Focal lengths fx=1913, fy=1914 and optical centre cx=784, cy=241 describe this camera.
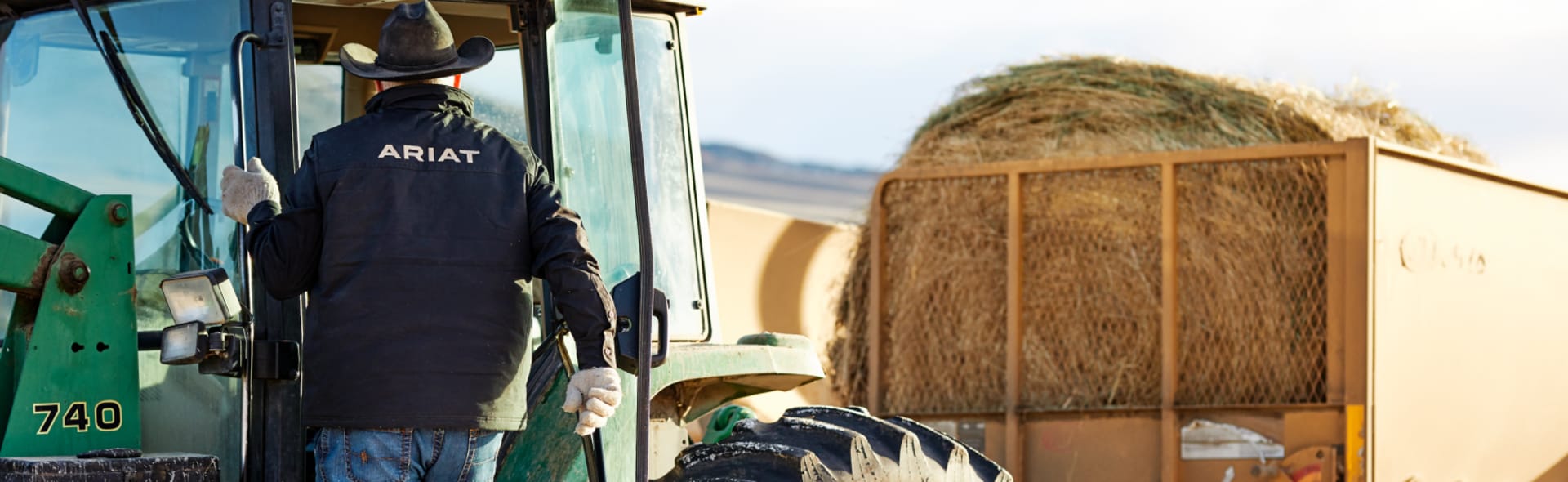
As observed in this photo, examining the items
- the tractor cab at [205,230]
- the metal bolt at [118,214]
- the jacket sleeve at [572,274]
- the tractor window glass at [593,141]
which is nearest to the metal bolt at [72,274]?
the tractor cab at [205,230]

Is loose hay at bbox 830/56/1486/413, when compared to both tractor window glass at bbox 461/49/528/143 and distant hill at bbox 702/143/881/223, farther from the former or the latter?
distant hill at bbox 702/143/881/223

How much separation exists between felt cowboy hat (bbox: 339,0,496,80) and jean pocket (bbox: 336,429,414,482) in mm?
700

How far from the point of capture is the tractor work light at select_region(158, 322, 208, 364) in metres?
3.56

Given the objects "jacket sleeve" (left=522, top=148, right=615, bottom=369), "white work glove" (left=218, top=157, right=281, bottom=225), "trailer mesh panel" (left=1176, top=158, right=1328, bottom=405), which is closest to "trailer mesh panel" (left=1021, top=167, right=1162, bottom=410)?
"trailer mesh panel" (left=1176, top=158, right=1328, bottom=405)

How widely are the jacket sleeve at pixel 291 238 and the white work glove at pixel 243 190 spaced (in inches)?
0.8

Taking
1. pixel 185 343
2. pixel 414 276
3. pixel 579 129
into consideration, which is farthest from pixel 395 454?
pixel 579 129

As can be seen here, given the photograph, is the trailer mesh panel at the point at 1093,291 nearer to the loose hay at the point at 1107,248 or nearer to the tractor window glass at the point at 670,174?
the loose hay at the point at 1107,248

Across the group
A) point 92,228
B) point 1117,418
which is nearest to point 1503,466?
point 1117,418

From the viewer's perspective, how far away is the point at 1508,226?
7.13 metres

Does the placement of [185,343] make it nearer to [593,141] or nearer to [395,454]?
[395,454]

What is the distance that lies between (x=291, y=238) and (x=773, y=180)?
209 feet

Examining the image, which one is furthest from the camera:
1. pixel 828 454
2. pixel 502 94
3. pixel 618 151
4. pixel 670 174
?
pixel 670 174

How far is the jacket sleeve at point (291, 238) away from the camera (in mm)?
3600

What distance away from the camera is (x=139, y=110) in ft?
13.4
